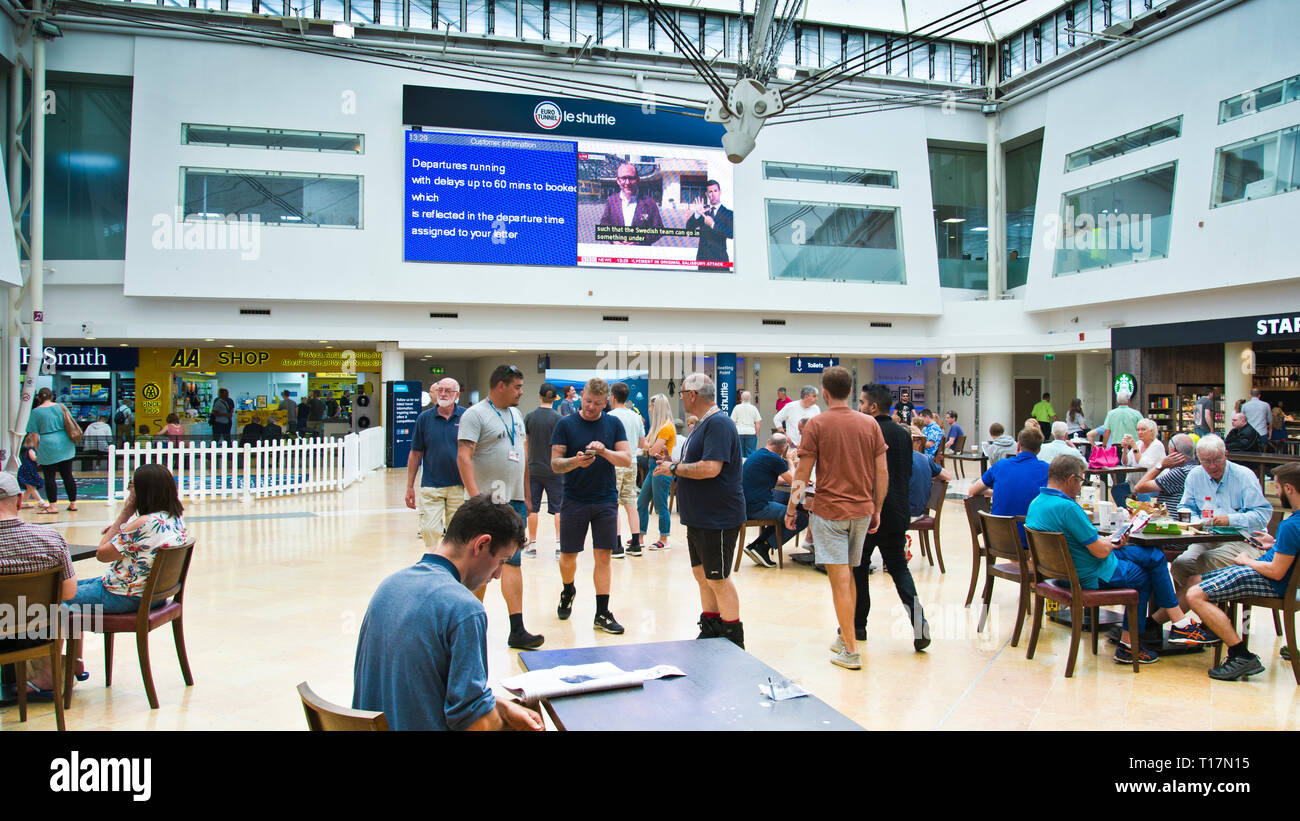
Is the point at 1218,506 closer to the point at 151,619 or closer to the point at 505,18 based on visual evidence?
the point at 151,619

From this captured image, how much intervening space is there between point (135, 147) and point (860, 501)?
1666 centimetres

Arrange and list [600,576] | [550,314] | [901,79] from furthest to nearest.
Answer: [901,79], [550,314], [600,576]

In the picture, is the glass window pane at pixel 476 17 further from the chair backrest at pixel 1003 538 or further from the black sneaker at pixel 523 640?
the chair backrest at pixel 1003 538

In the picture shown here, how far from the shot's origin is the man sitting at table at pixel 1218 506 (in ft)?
17.1

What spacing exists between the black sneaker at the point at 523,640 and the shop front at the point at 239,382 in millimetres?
15250

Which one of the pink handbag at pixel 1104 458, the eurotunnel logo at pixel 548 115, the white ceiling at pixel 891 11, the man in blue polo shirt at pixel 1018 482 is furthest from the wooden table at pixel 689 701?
the white ceiling at pixel 891 11

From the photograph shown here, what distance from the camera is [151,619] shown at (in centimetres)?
408

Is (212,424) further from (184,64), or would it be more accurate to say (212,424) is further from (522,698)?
(522,698)

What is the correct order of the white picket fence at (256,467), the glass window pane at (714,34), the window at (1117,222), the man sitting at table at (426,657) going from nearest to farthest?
1. the man sitting at table at (426,657)
2. the white picket fence at (256,467)
3. the window at (1117,222)
4. the glass window pane at (714,34)

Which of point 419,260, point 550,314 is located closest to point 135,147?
point 419,260

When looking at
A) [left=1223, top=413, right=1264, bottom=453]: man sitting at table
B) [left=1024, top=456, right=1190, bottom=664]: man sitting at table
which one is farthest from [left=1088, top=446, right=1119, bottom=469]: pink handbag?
[left=1024, top=456, right=1190, bottom=664]: man sitting at table

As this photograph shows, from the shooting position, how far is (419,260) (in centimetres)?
1683

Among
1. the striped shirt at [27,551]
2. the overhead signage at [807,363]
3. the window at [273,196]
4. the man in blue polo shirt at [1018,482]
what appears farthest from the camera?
the overhead signage at [807,363]

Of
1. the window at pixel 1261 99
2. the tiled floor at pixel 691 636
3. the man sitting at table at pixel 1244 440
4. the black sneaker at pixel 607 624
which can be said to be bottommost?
the tiled floor at pixel 691 636
